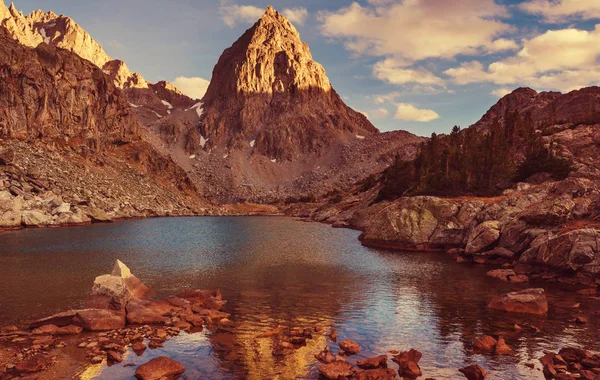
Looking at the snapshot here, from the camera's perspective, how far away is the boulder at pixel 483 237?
53312mm

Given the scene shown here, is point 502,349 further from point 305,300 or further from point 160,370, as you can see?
point 160,370

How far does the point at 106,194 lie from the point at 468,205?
116 m

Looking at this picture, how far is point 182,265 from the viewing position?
48.6 m

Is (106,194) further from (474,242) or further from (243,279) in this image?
(474,242)

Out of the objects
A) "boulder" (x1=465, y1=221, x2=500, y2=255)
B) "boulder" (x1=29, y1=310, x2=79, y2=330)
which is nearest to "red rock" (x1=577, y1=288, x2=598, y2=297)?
"boulder" (x1=465, y1=221, x2=500, y2=255)

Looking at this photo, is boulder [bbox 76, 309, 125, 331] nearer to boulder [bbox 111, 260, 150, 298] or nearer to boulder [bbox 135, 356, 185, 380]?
boulder [bbox 111, 260, 150, 298]

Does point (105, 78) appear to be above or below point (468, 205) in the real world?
above

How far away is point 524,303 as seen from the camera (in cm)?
2950

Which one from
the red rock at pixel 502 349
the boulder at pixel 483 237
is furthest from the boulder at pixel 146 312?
the boulder at pixel 483 237

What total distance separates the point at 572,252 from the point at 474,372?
28786 mm

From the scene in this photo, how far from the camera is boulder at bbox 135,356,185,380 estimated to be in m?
17.8

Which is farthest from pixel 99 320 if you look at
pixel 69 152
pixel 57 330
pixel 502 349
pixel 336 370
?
pixel 69 152

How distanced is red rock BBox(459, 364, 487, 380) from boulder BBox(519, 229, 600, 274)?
91.0 feet

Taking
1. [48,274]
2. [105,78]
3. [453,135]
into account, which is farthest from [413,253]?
[105,78]
